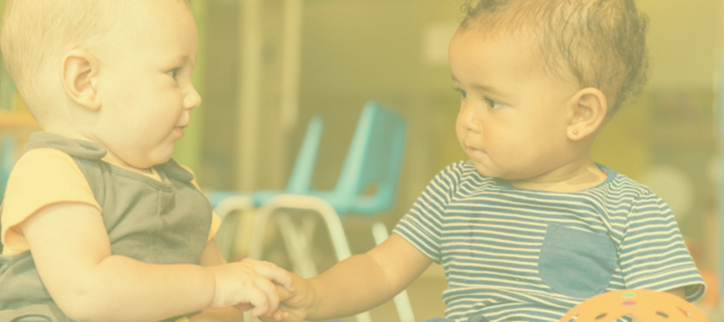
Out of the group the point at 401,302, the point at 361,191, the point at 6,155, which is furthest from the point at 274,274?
the point at 6,155

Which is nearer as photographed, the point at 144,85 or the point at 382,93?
the point at 144,85

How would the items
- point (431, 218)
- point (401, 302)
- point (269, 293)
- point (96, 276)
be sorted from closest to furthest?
1. point (96, 276)
2. point (269, 293)
3. point (431, 218)
4. point (401, 302)

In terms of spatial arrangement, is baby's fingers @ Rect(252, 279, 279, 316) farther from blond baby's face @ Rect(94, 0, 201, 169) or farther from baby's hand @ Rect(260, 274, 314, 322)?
blond baby's face @ Rect(94, 0, 201, 169)

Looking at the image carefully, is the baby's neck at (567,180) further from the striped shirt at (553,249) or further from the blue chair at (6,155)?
the blue chair at (6,155)

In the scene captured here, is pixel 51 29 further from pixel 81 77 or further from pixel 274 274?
pixel 274 274

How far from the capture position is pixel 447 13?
4383 millimetres

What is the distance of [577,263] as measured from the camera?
35.7 inches

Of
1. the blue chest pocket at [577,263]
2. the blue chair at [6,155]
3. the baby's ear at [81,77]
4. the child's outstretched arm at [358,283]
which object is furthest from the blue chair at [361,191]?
the baby's ear at [81,77]

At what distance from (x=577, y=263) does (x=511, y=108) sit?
19cm

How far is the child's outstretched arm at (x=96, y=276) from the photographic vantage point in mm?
682

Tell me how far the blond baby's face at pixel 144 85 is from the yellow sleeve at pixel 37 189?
65 mm

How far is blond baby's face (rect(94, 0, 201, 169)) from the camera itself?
767 millimetres

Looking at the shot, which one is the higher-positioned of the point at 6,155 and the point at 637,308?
the point at 6,155

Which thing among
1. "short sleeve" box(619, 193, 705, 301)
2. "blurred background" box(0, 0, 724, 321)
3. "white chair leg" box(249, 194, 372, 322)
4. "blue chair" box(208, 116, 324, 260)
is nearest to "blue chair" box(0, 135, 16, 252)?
"blue chair" box(208, 116, 324, 260)
